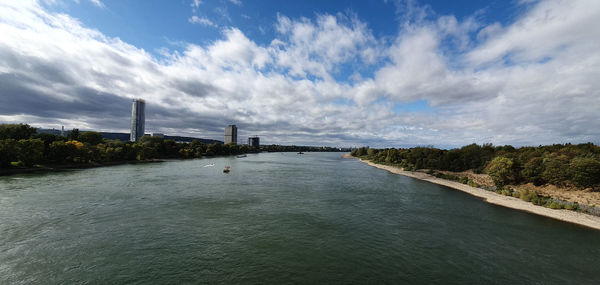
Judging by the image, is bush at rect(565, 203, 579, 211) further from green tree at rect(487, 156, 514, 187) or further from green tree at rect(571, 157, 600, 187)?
green tree at rect(487, 156, 514, 187)

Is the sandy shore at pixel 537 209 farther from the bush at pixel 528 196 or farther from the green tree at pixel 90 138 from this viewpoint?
the green tree at pixel 90 138

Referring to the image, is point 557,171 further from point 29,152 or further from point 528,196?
point 29,152

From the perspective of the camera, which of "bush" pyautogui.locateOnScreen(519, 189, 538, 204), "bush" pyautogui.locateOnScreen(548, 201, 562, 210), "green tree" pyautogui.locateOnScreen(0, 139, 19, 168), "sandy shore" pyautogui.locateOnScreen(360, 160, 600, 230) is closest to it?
"sandy shore" pyautogui.locateOnScreen(360, 160, 600, 230)

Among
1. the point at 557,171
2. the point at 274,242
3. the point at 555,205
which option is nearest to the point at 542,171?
the point at 557,171

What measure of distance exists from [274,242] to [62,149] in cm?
8420

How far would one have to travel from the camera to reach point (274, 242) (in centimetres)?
2011

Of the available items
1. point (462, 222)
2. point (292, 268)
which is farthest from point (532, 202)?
point (292, 268)

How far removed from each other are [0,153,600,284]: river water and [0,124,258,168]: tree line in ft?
113

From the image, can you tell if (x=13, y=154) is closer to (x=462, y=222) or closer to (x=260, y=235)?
(x=260, y=235)

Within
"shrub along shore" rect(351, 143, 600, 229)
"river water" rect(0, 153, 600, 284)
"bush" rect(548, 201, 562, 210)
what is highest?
"shrub along shore" rect(351, 143, 600, 229)

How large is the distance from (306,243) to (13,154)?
76.5m

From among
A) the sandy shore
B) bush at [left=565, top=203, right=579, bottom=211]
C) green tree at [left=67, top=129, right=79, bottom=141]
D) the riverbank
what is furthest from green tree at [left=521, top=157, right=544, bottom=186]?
green tree at [left=67, top=129, right=79, bottom=141]

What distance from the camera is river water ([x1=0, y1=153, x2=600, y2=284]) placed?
15.2 metres

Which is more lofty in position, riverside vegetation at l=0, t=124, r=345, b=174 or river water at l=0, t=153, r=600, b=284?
riverside vegetation at l=0, t=124, r=345, b=174
